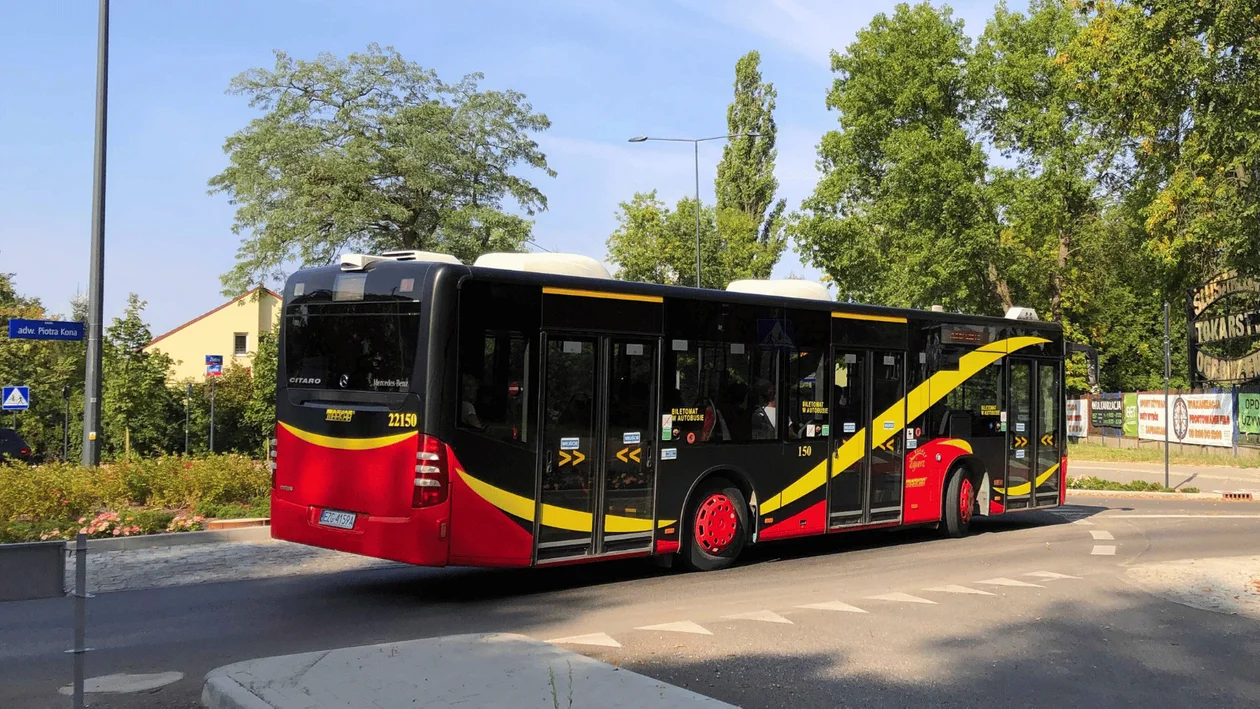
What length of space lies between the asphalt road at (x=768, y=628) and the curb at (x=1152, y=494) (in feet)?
39.7

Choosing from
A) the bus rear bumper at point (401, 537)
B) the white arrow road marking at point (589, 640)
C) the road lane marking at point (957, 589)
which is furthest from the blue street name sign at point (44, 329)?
the road lane marking at point (957, 589)

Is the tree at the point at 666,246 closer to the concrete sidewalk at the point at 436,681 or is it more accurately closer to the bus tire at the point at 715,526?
the bus tire at the point at 715,526

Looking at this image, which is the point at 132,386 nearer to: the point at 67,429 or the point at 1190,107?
the point at 67,429

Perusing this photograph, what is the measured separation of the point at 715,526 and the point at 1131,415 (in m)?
35.6

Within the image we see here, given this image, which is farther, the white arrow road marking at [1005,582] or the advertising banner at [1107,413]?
the advertising banner at [1107,413]

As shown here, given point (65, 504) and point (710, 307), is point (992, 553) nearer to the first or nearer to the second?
point (710, 307)

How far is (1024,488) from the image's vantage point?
54.4 ft

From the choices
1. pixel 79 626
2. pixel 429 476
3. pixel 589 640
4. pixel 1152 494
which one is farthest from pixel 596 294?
pixel 1152 494

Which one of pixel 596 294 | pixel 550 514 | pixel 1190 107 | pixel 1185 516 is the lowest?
pixel 1185 516

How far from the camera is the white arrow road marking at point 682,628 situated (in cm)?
836

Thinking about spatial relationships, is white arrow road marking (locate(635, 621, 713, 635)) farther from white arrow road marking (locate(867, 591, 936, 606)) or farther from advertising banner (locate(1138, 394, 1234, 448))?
advertising banner (locate(1138, 394, 1234, 448))

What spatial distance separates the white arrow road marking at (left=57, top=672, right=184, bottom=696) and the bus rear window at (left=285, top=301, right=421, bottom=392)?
10.6 feet

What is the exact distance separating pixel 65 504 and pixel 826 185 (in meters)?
35.2

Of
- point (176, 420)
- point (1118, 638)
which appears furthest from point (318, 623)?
point (176, 420)
